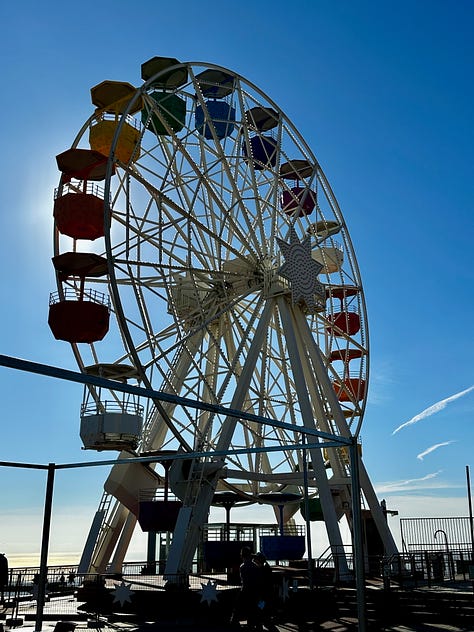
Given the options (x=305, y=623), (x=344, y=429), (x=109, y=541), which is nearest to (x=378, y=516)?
(x=344, y=429)

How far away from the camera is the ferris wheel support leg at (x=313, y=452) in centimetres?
1942

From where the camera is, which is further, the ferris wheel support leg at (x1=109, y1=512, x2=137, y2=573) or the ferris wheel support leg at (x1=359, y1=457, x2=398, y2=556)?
the ferris wheel support leg at (x1=359, y1=457, x2=398, y2=556)

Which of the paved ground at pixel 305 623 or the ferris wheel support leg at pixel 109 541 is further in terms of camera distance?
the ferris wheel support leg at pixel 109 541

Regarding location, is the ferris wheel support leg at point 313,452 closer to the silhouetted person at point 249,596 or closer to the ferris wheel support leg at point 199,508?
the ferris wheel support leg at point 199,508

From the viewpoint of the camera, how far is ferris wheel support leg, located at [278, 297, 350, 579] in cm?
1942

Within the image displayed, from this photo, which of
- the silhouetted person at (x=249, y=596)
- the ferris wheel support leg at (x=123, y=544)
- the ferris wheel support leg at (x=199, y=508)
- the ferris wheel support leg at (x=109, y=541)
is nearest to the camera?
the silhouetted person at (x=249, y=596)

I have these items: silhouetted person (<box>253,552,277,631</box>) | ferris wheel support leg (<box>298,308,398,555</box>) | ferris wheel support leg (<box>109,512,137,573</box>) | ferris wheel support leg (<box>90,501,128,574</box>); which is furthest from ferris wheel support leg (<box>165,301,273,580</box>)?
silhouetted person (<box>253,552,277,631</box>)

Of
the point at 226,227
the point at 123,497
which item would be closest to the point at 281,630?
the point at 123,497

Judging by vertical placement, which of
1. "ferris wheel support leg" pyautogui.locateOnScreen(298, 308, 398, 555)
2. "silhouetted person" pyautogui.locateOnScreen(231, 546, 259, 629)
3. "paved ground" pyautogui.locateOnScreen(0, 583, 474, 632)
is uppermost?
"ferris wheel support leg" pyautogui.locateOnScreen(298, 308, 398, 555)

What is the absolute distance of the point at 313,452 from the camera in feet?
67.9

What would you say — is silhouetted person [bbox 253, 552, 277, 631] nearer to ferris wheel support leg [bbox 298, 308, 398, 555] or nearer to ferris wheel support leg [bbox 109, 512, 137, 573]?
ferris wheel support leg [bbox 109, 512, 137, 573]

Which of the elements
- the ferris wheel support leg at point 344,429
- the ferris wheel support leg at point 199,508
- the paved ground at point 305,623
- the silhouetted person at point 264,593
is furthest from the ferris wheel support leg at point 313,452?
the silhouetted person at point 264,593

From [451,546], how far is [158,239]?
1248 cm

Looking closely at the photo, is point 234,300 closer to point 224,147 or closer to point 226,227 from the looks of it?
point 226,227
